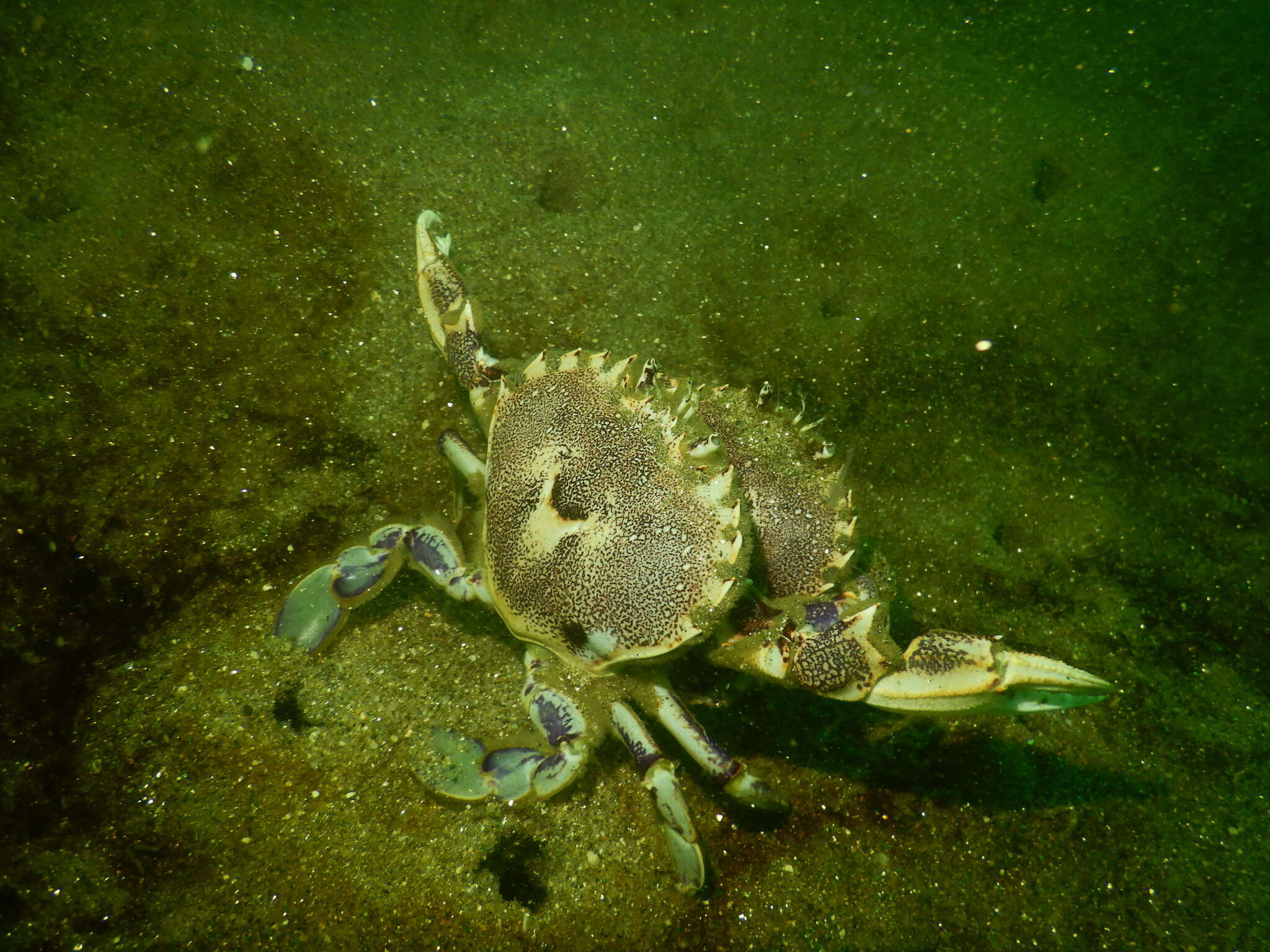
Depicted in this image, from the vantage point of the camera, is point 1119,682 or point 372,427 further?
point 372,427

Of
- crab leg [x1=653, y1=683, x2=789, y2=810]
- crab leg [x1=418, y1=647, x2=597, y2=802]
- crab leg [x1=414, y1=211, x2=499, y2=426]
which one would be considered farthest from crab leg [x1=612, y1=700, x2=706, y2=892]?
crab leg [x1=414, y1=211, x2=499, y2=426]

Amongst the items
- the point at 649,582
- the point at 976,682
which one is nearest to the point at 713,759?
the point at 649,582

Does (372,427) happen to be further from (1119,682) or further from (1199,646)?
(1199,646)

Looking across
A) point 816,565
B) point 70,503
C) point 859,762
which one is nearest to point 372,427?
point 70,503

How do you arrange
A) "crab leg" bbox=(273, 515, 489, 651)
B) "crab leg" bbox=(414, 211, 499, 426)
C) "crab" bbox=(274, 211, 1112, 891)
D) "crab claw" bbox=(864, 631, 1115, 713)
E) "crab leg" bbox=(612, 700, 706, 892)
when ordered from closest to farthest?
"crab claw" bbox=(864, 631, 1115, 713), "crab" bbox=(274, 211, 1112, 891), "crab leg" bbox=(612, 700, 706, 892), "crab leg" bbox=(273, 515, 489, 651), "crab leg" bbox=(414, 211, 499, 426)

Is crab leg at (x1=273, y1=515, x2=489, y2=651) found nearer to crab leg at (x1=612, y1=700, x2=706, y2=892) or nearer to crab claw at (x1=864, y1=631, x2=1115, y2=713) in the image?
crab leg at (x1=612, y1=700, x2=706, y2=892)

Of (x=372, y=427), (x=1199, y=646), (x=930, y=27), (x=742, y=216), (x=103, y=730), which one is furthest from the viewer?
(x=930, y=27)
